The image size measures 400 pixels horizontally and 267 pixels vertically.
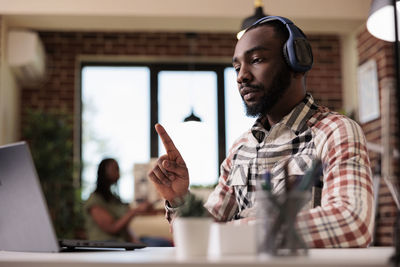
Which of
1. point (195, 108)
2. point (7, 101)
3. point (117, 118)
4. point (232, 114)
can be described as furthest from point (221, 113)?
point (7, 101)

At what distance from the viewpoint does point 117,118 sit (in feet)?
21.2

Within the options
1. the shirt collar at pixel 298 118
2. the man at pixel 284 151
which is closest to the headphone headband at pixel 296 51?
the man at pixel 284 151

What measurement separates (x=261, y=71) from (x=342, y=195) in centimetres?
56

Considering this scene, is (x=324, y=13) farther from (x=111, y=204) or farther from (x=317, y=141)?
(x=317, y=141)

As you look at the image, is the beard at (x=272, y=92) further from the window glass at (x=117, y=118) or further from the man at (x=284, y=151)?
the window glass at (x=117, y=118)

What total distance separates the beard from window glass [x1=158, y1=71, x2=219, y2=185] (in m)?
4.30

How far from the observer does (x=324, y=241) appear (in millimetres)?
1234

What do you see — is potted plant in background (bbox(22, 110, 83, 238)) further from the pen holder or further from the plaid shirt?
the pen holder

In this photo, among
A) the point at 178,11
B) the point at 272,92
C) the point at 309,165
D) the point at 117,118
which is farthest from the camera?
the point at 117,118

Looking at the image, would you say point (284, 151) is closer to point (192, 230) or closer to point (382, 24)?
Answer: point (382, 24)

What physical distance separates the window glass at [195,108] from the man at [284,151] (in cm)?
428

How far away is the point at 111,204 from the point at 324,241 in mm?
3354

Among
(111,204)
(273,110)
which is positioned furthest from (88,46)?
(273,110)

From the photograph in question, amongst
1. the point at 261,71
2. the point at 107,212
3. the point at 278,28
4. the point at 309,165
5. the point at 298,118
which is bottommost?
the point at 107,212
